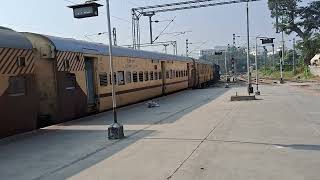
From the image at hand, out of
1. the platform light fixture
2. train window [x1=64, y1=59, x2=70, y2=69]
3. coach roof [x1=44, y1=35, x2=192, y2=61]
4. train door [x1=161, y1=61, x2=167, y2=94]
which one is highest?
the platform light fixture

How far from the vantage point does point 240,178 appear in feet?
27.6

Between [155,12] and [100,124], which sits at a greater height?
[155,12]

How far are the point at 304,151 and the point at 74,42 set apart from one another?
11.1m

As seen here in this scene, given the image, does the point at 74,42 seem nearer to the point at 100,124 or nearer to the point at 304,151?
the point at 100,124

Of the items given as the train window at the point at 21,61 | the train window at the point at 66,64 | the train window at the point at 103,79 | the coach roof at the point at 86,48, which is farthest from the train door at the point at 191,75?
the train window at the point at 21,61

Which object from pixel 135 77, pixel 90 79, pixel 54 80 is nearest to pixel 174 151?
pixel 54 80

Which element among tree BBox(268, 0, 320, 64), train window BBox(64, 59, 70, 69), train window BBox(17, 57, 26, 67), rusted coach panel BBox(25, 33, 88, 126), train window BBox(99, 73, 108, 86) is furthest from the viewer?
tree BBox(268, 0, 320, 64)

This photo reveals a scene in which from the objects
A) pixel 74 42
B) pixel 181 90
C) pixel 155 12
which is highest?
pixel 155 12

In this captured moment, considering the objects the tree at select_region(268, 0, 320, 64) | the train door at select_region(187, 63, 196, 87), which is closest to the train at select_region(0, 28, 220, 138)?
the train door at select_region(187, 63, 196, 87)

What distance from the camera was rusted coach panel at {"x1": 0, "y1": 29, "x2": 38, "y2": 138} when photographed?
13.6 meters

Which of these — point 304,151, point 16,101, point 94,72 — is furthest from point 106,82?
point 304,151

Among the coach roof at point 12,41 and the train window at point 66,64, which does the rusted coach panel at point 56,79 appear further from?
the coach roof at point 12,41

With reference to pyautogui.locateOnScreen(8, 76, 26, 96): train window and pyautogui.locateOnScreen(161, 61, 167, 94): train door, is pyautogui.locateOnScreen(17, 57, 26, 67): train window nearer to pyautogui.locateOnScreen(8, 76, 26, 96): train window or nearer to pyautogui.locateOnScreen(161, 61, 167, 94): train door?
pyautogui.locateOnScreen(8, 76, 26, 96): train window

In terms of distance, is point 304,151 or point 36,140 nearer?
point 304,151
